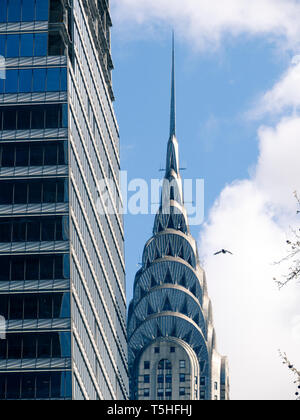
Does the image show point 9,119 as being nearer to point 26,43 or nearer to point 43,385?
point 26,43

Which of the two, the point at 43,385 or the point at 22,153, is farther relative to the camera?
the point at 22,153

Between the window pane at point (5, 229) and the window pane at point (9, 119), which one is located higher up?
the window pane at point (9, 119)

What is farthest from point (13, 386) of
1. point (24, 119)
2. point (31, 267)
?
point (24, 119)

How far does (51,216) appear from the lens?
5054 inches

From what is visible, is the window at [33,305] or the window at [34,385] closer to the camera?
the window at [34,385]

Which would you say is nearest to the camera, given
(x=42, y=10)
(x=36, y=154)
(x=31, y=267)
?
(x=31, y=267)

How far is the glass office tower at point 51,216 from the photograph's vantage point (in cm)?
12325

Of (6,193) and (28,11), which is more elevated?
(28,11)

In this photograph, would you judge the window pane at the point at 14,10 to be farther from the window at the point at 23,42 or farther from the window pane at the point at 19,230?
the window pane at the point at 19,230

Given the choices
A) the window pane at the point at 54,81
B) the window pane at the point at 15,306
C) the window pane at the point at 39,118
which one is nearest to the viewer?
the window pane at the point at 15,306

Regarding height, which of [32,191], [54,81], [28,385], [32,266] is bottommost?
[28,385]

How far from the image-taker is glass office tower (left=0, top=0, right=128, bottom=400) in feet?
404

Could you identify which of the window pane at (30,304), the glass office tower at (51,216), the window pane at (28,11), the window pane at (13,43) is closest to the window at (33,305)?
the window pane at (30,304)
